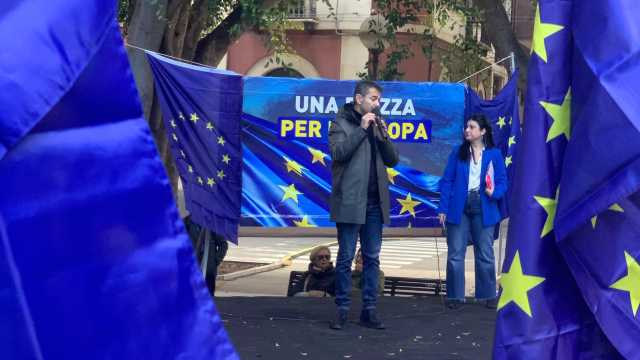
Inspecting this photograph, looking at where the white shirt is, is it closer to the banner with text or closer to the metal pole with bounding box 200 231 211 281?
the banner with text

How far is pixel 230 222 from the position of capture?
8258 millimetres

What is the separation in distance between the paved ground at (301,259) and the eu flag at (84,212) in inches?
404

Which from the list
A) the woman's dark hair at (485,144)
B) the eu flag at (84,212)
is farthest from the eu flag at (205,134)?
the eu flag at (84,212)

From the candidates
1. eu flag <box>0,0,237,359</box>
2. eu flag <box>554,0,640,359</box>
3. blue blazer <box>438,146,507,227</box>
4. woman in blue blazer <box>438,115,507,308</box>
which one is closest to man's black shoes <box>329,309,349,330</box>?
woman in blue blazer <box>438,115,507,308</box>

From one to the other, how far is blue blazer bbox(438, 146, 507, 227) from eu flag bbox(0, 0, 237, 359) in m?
6.25

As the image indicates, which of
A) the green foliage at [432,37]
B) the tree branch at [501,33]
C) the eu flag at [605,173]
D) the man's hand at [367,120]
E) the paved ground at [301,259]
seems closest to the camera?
the eu flag at [605,173]

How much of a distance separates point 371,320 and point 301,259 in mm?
12869

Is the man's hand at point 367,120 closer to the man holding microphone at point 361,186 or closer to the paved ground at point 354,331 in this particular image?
the man holding microphone at point 361,186

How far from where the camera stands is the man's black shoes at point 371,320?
7.04 metres

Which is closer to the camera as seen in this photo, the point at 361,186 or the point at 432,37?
the point at 361,186

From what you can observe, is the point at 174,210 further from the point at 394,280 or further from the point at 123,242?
the point at 394,280

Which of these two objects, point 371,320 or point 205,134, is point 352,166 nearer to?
point 371,320

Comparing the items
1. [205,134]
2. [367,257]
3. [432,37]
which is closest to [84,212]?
[367,257]

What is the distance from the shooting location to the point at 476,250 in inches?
336
